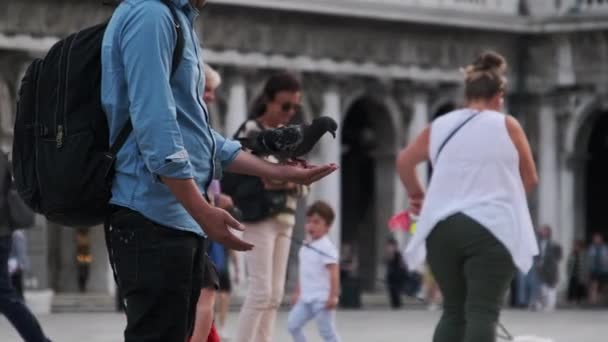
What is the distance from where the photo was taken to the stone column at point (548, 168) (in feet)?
127

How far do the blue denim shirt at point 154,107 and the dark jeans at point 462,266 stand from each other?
282 cm

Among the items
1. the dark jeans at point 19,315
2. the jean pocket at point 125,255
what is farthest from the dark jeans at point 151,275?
the dark jeans at point 19,315

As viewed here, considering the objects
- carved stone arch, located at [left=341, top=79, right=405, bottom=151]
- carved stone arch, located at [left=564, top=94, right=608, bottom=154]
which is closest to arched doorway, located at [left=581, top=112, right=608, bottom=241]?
carved stone arch, located at [left=564, top=94, right=608, bottom=154]

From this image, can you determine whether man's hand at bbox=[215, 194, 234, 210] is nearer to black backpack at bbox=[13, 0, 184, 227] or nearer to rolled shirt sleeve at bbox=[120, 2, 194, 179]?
black backpack at bbox=[13, 0, 184, 227]

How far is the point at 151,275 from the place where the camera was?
5.55m

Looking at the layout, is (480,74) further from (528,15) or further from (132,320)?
(528,15)

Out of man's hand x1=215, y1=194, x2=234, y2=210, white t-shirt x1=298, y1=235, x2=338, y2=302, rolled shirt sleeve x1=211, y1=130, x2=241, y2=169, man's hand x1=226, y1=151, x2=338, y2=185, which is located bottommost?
white t-shirt x1=298, y1=235, x2=338, y2=302

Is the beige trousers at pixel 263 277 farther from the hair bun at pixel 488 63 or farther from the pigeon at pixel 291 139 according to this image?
the pigeon at pixel 291 139

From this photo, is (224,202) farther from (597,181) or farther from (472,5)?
(597,181)

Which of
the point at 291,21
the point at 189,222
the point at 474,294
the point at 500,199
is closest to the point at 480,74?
the point at 500,199

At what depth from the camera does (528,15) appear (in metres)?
39.0

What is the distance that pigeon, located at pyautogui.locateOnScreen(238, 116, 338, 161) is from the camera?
20.0 feet

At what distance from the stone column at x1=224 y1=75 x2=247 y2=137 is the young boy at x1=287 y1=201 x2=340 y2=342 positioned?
69.3 feet

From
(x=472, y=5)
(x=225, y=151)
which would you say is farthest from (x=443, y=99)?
(x=225, y=151)
